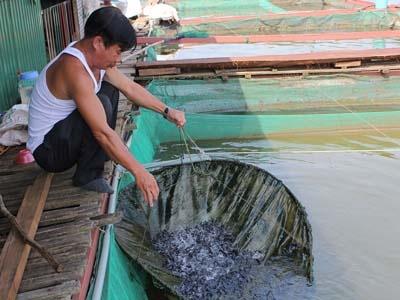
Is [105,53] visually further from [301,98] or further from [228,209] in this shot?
[301,98]

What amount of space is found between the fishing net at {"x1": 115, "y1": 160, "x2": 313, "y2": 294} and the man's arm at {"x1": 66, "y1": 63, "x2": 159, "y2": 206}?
1.02 metres

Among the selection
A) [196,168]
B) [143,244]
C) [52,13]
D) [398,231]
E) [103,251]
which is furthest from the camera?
[52,13]

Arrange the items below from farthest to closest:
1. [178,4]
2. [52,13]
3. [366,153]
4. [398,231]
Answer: [178,4] → [52,13] → [366,153] → [398,231]

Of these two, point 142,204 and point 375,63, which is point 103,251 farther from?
point 375,63

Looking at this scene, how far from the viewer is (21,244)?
2117mm

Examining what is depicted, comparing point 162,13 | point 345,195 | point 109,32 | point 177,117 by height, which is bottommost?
point 345,195

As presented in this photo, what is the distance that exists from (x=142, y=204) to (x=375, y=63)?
485cm

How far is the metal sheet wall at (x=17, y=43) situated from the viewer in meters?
4.66

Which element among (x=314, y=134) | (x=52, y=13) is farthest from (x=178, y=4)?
(x=314, y=134)

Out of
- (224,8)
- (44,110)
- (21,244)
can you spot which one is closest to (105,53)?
(44,110)

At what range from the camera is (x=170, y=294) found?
2.73 m

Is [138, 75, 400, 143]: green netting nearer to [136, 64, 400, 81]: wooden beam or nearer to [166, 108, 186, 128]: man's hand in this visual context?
[136, 64, 400, 81]: wooden beam

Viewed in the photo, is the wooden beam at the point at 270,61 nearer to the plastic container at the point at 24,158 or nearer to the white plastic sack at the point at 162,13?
the plastic container at the point at 24,158

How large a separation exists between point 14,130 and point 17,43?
1.60 meters
